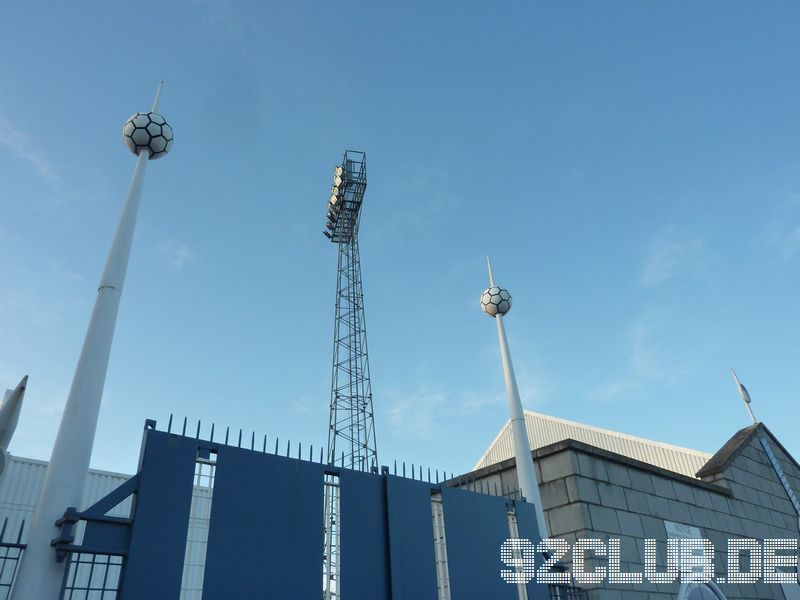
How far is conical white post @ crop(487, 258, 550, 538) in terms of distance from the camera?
34.2ft

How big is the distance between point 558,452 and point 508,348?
2.45 meters

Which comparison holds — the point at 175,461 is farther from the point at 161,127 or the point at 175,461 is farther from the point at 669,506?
the point at 669,506

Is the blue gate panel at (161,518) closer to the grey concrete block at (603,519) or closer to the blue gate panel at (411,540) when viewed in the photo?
the blue gate panel at (411,540)

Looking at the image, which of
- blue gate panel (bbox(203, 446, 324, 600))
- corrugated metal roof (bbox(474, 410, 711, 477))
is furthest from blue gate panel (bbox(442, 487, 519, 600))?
corrugated metal roof (bbox(474, 410, 711, 477))

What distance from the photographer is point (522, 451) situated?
35.7ft

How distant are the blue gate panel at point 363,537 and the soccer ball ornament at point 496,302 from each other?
5809 mm

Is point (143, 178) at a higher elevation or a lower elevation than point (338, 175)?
lower

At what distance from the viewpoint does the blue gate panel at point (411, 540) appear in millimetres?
8023

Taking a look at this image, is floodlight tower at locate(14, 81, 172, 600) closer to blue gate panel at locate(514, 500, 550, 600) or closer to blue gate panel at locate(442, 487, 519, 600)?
blue gate panel at locate(442, 487, 519, 600)

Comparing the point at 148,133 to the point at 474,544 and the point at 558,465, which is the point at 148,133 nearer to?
the point at 474,544

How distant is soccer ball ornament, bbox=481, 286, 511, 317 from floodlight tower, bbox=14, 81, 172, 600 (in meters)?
7.70

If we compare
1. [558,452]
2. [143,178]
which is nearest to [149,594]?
[143,178]

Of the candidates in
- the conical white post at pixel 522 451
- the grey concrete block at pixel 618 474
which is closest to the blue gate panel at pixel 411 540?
the conical white post at pixel 522 451

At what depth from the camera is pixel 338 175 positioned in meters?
28.3
